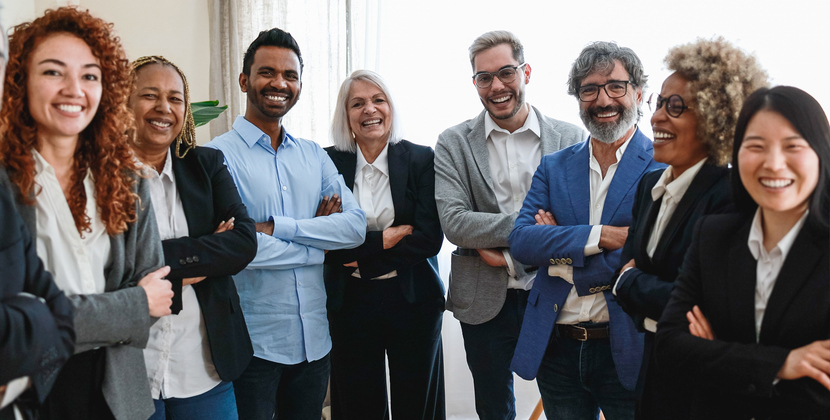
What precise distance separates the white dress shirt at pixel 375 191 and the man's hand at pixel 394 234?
0.11 meters

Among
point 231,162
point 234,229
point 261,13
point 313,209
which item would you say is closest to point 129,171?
point 234,229

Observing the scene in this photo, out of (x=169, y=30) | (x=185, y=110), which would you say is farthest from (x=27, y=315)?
(x=169, y=30)

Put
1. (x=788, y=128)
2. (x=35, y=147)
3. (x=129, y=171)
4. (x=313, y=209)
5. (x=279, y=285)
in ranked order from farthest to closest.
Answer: (x=313, y=209) → (x=279, y=285) → (x=129, y=171) → (x=35, y=147) → (x=788, y=128)

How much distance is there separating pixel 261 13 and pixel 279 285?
2.36 meters

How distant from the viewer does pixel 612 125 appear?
2.03 m

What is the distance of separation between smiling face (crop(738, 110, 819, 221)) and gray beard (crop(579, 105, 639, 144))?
812 millimetres

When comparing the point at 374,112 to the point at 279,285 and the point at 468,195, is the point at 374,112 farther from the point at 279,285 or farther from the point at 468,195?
the point at 279,285

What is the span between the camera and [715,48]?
1506 mm

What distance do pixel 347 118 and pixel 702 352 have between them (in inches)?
76.4

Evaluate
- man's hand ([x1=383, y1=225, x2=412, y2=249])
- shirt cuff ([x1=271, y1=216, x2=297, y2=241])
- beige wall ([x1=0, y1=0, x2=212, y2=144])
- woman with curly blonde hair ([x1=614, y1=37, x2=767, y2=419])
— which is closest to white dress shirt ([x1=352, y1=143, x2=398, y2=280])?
man's hand ([x1=383, y1=225, x2=412, y2=249])

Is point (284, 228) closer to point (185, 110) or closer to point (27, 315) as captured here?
point (185, 110)

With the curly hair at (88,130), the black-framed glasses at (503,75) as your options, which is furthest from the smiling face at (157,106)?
the black-framed glasses at (503,75)

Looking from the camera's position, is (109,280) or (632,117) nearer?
(109,280)

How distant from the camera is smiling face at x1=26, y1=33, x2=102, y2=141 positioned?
1.38 metres
